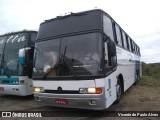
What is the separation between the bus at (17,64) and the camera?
9.64 metres

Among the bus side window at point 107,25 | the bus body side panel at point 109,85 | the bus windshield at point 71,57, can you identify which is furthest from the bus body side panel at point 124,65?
the bus windshield at point 71,57

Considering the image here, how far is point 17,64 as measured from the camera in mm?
9734

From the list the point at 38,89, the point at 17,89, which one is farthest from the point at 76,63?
the point at 17,89

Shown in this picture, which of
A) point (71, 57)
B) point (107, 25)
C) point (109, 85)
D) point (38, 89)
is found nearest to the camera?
point (71, 57)

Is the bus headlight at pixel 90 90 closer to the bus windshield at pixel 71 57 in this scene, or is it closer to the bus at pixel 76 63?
the bus at pixel 76 63

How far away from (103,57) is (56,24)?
207 centimetres

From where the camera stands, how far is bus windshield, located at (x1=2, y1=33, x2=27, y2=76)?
9836 millimetres

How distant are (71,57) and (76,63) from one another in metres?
0.25

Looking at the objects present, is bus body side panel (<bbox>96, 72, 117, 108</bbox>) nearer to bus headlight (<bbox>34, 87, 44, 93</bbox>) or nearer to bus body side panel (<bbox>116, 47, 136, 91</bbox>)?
A: bus body side panel (<bbox>116, 47, 136, 91</bbox>)

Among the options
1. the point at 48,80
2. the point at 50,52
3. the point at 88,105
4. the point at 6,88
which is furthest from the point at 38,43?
the point at 6,88

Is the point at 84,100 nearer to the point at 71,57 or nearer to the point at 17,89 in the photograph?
the point at 71,57

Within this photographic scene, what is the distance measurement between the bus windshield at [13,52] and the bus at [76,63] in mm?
2508

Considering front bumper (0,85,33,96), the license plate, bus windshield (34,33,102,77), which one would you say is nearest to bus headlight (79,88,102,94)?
bus windshield (34,33,102,77)

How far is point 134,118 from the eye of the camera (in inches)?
272
